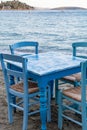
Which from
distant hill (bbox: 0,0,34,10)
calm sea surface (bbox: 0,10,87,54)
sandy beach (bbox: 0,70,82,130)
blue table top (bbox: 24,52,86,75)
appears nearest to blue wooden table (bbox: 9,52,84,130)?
blue table top (bbox: 24,52,86,75)

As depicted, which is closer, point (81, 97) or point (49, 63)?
point (81, 97)

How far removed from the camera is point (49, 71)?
3992mm

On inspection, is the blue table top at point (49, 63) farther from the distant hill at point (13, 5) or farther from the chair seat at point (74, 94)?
the distant hill at point (13, 5)

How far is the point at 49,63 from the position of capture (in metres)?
4.47

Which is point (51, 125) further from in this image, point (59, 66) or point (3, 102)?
point (3, 102)

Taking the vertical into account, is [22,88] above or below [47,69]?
below

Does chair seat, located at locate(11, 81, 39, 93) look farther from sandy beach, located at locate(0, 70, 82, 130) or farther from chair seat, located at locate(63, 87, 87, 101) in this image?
sandy beach, located at locate(0, 70, 82, 130)

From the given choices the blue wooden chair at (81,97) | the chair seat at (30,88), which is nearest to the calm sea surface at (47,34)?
the chair seat at (30,88)

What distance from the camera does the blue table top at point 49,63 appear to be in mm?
4094

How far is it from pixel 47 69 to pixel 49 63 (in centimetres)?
37

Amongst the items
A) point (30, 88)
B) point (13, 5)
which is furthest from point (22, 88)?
point (13, 5)

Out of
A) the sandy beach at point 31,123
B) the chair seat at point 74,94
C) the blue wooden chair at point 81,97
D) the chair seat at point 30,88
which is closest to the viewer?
the blue wooden chair at point 81,97

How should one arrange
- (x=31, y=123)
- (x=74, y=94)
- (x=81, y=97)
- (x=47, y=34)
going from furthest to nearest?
(x=47, y=34) < (x=31, y=123) < (x=74, y=94) < (x=81, y=97)

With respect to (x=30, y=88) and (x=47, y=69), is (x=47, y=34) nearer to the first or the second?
(x=30, y=88)
